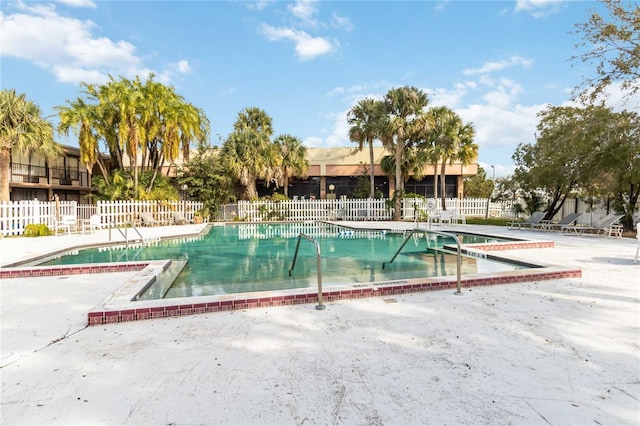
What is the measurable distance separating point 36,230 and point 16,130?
4.83 meters

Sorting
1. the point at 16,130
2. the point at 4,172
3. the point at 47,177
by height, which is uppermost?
the point at 16,130

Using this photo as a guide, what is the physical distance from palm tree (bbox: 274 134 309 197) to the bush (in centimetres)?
1239

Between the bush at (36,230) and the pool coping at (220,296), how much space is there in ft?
26.3

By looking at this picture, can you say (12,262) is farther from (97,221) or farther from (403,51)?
(403,51)

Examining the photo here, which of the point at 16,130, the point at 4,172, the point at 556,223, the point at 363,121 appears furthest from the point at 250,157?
the point at 556,223

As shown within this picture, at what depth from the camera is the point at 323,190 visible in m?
25.3

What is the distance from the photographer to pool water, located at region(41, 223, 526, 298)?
5605 millimetres

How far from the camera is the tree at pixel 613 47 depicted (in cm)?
881

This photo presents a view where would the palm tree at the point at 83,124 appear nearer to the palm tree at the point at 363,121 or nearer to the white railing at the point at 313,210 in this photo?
the white railing at the point at 313,210

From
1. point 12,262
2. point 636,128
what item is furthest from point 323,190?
point 12,262

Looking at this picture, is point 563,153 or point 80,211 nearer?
point 563,153

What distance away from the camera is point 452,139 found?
18.0 m

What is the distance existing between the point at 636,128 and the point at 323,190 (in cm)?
1750

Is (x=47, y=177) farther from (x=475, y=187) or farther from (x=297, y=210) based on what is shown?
(x=475, y=187)
